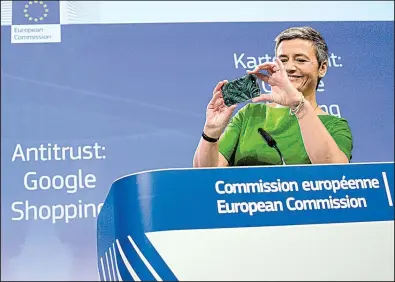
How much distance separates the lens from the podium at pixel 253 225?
1.64 m

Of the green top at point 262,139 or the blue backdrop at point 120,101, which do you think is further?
the blue backdrop at point 120,101

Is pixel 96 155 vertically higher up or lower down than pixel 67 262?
higher up

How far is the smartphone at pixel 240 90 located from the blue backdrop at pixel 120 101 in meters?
0.35

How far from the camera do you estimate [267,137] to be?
3414 millimetres

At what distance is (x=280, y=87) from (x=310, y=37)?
0.85 metres

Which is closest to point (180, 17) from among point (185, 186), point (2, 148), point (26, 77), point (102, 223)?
point (26, 77)

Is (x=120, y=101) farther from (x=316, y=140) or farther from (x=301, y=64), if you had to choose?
(x=316, y=140)

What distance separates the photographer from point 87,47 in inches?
150

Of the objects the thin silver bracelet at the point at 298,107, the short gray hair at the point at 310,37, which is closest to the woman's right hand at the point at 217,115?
the thin silver bracelet at the point at 298,107

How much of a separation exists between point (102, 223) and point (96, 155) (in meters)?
1.59

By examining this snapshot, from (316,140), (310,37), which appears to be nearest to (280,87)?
(316,140)

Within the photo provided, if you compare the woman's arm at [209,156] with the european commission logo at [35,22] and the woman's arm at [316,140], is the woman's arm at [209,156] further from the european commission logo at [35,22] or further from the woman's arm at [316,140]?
the european commission logo at [35,22]

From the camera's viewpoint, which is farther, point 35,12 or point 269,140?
point 35,12

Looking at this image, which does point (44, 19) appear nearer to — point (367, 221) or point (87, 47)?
point (87, 47)
